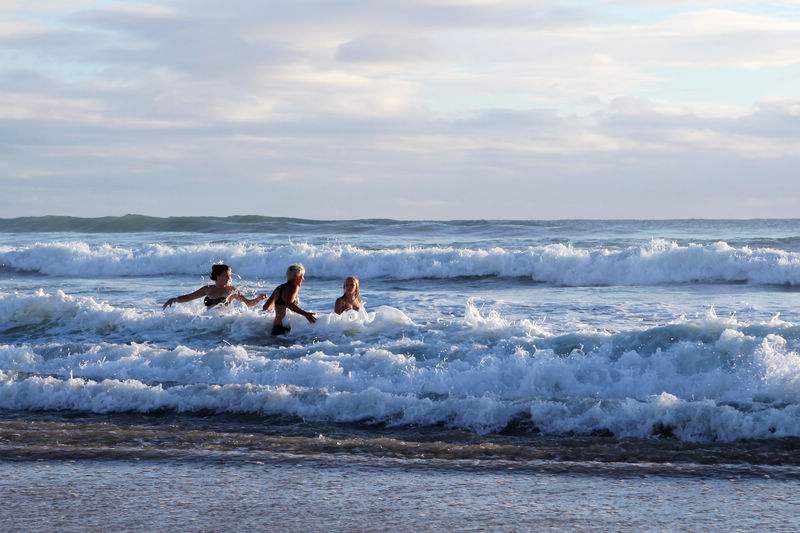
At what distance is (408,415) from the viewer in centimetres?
702

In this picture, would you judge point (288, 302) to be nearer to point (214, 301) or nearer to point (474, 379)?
point (214, 301)

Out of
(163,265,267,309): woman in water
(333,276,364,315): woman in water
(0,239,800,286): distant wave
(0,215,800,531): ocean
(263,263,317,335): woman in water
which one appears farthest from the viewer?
(0,239,800,286): distant wave

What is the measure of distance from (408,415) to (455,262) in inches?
580

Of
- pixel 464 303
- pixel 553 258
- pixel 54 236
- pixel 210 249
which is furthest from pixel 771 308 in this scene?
pixel 54 236

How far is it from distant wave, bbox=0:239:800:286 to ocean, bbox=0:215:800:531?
2842mm

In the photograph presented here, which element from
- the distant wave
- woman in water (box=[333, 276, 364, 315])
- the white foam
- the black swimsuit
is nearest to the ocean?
the white foam

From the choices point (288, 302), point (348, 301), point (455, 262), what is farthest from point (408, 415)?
point (455, 262)

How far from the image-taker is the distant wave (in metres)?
19.2

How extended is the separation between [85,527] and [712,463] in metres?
3.81

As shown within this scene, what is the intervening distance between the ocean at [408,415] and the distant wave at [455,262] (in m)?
2.84

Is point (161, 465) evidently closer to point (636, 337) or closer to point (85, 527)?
point (85, 527)

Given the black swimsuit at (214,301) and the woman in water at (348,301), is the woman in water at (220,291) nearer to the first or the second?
the black swimsuit at (214,301)

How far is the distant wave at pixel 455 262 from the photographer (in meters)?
19.2

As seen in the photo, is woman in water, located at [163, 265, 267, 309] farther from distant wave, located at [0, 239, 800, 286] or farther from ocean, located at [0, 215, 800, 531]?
distant wave, located at [0, 239, 800, 286]
